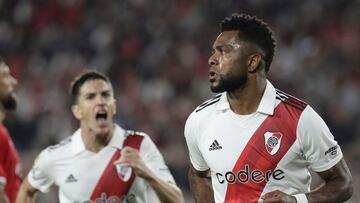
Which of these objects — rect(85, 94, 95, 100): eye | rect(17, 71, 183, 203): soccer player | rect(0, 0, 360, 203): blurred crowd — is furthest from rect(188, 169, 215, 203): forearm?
rect(0, 0, 360, 203): blurred crowd

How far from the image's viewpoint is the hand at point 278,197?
14.6 feet

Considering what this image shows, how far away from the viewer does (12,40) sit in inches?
553

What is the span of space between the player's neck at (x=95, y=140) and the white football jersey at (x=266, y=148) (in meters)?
1.43

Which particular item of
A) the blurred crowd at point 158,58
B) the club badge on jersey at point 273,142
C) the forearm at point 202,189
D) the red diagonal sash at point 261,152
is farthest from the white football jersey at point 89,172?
the blurred crowd at point 158,58

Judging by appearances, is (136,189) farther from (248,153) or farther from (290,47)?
(290,47)

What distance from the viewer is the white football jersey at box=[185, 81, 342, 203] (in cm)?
459

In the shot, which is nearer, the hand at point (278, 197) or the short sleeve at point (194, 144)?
the hand at point (278, 197)

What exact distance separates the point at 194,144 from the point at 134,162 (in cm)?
75

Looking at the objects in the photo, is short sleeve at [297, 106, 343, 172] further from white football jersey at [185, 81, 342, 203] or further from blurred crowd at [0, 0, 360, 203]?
blurred crowd at [0, 0, 360, 203]

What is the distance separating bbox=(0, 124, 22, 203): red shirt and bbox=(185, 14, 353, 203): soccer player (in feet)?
5.40

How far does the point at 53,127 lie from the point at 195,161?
6555 mm

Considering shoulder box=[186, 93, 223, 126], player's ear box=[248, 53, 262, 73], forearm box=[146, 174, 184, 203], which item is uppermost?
player's ear box=[248, 53, 262, 73]

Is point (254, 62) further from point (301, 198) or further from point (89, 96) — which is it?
point (89, 96)

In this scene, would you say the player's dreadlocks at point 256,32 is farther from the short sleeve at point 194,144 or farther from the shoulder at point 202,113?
the short sleeve at point 194,144
